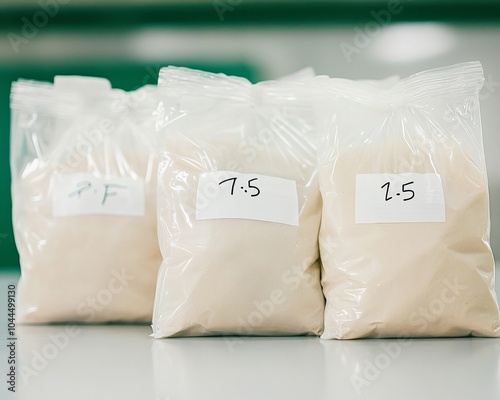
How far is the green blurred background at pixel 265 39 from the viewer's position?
1824 mm

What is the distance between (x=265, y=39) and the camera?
72.9 inches

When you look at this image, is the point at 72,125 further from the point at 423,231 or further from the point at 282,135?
the point at 423,231

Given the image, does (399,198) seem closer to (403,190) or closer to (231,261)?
(403,190)

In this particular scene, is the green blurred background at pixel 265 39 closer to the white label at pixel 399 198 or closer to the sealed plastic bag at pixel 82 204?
the sealed plastic bag at pixel 82 204

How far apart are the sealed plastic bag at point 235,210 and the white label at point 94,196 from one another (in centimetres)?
9

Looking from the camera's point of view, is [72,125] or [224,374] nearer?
[224,374]

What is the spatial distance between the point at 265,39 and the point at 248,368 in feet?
4.33

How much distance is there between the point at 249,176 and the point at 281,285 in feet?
0.56

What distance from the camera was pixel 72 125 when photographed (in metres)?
1.09

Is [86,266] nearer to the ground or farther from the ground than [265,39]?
nearer to the ground

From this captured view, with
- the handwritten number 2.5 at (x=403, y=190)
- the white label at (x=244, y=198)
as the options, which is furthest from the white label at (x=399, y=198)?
the white label at (x=244, y=198)

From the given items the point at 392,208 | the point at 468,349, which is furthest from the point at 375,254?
the point at 468,349

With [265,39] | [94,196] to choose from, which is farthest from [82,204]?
[265,39]

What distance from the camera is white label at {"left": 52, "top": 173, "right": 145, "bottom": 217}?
1.01 meters
